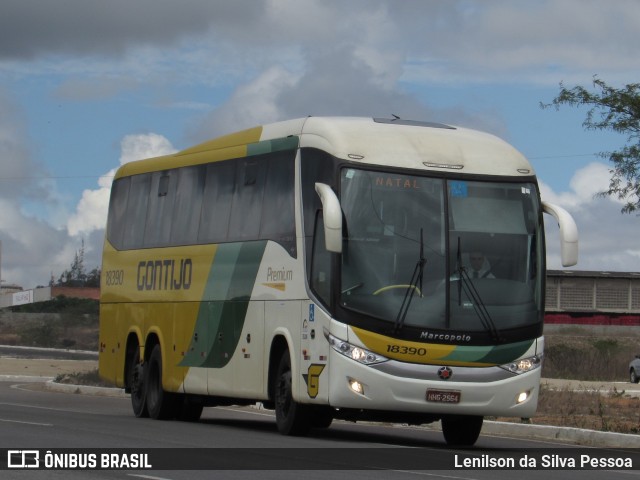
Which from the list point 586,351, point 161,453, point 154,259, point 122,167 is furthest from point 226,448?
point 586,351

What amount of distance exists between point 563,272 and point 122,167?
51.3 meters

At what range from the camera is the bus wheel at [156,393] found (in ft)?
78.7

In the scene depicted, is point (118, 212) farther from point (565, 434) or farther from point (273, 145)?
point (565, 434)

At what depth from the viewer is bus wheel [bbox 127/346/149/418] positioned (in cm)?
2467

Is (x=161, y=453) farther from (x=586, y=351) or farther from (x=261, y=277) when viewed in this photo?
(x=586, y=351)

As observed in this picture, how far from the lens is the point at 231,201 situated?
2170 cm

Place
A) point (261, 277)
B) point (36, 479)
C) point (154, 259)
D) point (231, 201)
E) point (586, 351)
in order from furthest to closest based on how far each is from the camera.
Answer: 1. point (586, 351)
2. point (154, 259)
3. point (231, 201)
4. point (261, 277)
5. point (36, 479)

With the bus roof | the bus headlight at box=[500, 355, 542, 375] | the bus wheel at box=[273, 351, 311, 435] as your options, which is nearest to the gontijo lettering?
the bus roof

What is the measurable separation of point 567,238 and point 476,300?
4.83 feet

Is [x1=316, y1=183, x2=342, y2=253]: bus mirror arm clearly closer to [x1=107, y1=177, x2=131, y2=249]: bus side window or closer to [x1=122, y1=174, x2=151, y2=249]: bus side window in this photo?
[x1=122, y1=174, x2=151, y2=249]: bus side window

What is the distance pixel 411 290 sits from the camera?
1777 cm

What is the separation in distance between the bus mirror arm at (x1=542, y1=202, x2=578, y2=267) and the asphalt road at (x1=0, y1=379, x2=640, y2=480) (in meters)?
2.55

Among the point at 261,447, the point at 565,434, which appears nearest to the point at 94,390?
the point at 565,434

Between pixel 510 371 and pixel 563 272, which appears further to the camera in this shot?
pixel 563 272
